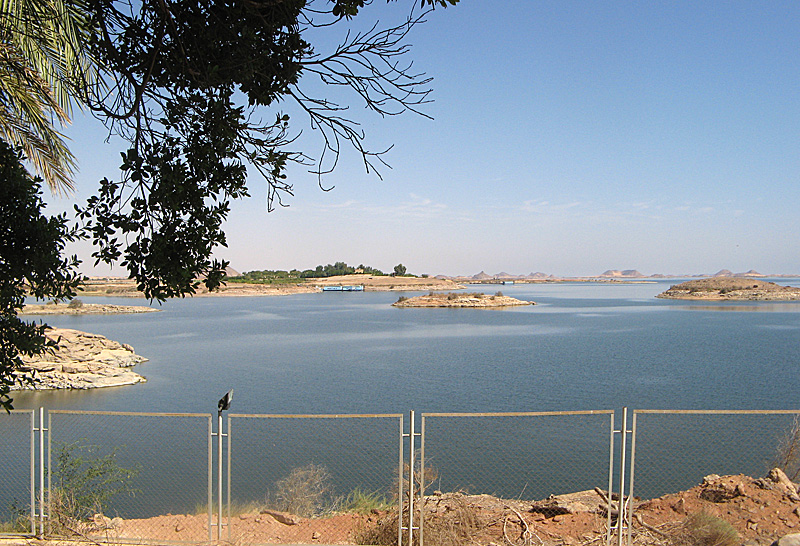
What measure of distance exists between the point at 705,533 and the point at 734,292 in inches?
4637

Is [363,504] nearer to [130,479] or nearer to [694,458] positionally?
[130,479]

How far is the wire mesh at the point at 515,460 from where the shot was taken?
34.8ft

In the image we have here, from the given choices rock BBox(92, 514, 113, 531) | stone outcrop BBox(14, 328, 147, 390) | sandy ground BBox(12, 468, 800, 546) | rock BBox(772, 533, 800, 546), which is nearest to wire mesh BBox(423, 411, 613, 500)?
sandy ground BBox(12, 468, 800, 546)

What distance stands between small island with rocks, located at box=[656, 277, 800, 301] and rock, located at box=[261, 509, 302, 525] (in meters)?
114

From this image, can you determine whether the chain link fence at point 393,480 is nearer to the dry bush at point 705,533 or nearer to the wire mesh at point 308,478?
the wire mesh at point 308,478

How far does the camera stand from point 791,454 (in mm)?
9742

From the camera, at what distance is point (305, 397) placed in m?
22.9

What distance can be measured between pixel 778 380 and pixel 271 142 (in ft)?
96.8

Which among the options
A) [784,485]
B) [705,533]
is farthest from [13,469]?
[784,485]

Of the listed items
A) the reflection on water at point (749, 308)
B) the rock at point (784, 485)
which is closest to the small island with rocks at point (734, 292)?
the reflection on water at point (749, 308)

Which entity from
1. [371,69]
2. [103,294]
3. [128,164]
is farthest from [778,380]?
[103,294]

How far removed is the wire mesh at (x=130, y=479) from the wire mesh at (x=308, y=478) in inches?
27.1

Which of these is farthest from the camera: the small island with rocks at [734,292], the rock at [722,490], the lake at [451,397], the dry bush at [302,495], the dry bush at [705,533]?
the small island with rocks at [734,292]

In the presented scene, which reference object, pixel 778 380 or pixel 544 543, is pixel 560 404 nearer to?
pixel 778 380
